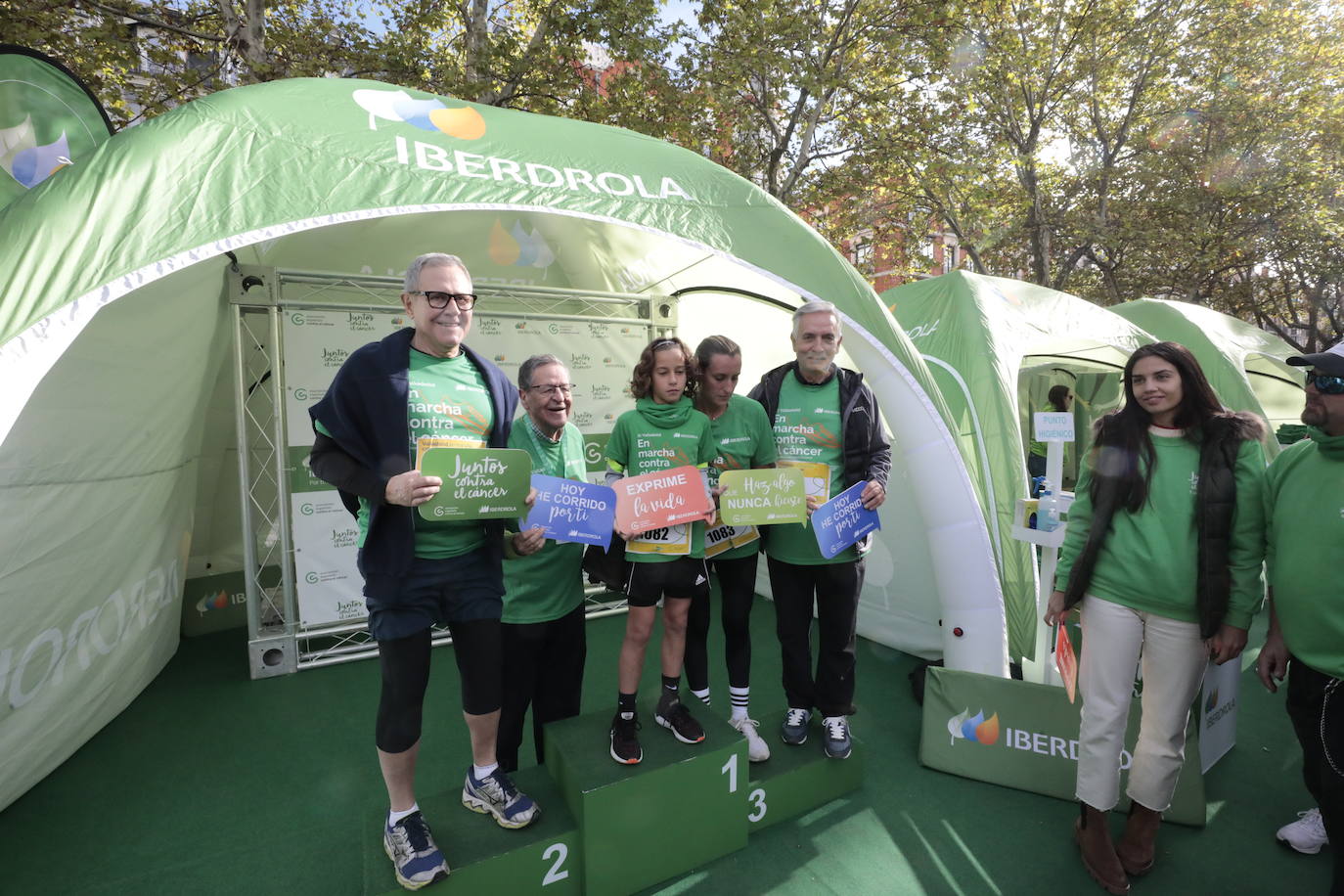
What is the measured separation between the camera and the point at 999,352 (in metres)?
3.98

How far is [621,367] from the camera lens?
15.8 ft

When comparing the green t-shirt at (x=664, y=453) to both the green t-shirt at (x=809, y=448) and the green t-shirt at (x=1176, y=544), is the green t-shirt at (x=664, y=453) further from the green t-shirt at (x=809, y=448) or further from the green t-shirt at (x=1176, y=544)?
the green t-shirt at (x=1176, y=544)

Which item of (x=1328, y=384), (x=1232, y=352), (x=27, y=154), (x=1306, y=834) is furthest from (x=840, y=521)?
(x=1232, y=352)

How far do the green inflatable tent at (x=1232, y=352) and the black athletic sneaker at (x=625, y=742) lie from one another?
4.94m

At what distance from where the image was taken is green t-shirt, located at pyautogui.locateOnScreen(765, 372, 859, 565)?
2.27 metres

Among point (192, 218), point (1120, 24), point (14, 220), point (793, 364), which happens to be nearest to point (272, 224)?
point (192, 218)

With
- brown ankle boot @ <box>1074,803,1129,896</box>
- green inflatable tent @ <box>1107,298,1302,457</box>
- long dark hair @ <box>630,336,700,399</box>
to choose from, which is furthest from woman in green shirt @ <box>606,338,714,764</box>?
green inflatable tent @ <box>1107,298,1302,457</box>

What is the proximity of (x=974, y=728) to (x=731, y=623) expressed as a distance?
1.14 m

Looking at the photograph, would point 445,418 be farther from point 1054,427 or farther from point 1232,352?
point 1232,352

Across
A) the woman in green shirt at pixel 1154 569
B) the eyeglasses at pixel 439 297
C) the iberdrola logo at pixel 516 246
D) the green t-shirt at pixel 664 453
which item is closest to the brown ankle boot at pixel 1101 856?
the woman in green shirt at pixel 1154 569

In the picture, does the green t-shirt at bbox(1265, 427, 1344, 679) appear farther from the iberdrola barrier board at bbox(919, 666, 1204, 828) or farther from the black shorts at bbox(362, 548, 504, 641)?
the black shorts at bbox(362, 548, 504, 641)

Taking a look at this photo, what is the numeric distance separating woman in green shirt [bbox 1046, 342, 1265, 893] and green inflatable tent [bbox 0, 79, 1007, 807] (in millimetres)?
813

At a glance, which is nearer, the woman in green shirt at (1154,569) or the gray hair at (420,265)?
the gray hair at (420,265)

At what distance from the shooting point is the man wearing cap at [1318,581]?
156 centimetres
